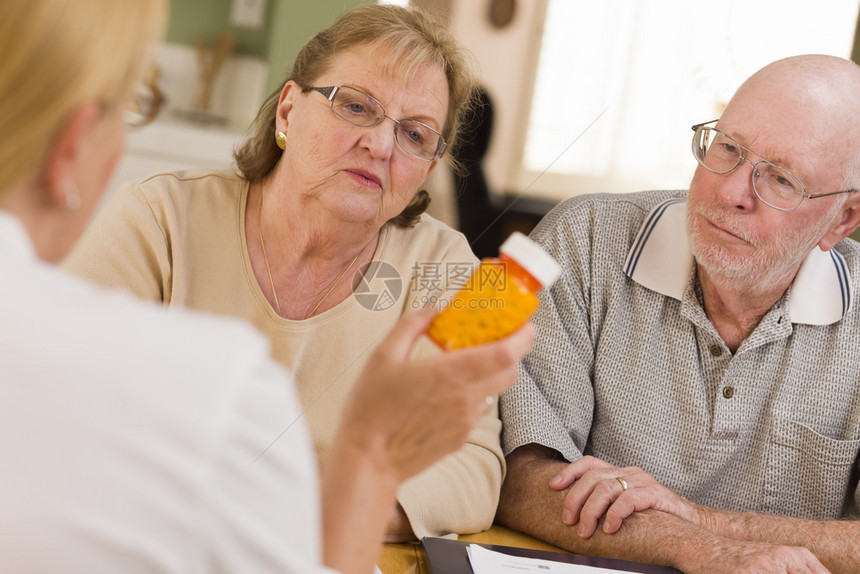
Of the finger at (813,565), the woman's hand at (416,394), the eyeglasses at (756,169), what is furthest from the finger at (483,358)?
the eyeglasses at (756,169)

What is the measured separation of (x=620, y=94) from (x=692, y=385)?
0.45 m

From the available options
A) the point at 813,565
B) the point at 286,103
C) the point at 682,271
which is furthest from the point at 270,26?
the point at 813,565

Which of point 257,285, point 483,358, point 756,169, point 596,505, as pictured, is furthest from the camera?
point 756,169

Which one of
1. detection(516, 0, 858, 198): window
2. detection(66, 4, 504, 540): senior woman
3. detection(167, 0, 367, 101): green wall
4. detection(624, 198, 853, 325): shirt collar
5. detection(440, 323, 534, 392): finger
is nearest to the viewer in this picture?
detection(440, 323, 534, 392): finger

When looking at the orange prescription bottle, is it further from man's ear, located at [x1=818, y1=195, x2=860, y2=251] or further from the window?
man's ear, located at [x1=818, y1=195, x2=860, y2=251]

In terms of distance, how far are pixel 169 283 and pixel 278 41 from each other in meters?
0.36

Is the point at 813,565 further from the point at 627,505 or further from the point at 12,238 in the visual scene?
the point at 12,238

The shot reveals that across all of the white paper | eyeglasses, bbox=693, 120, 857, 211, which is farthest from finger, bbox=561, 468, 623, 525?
eyeglasses, bbox=693, 120, 857, 211

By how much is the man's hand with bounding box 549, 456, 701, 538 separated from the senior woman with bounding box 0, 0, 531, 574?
58 cm

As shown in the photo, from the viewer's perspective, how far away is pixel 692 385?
1.06 meters

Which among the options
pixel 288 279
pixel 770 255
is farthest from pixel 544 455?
pixel 288 279

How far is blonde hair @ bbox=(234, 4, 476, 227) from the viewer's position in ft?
2.39

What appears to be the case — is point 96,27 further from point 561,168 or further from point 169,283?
point 561,168

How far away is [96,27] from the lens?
1.19ft
